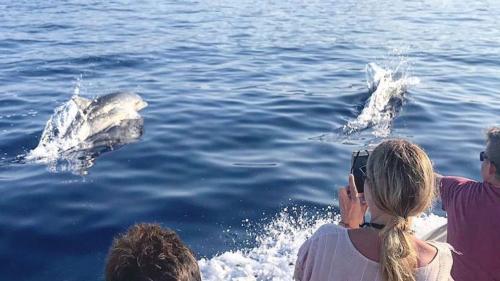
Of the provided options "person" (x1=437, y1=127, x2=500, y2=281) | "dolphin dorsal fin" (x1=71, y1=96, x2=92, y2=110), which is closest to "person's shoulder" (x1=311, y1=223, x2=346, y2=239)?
"person" (x1=437, y1=127, x2=500, y2=281)

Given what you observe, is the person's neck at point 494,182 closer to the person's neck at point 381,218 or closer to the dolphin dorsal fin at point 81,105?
the person's neck at point 381,218

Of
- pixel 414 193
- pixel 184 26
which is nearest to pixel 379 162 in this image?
pixel 414 193

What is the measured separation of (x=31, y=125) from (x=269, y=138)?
172 inches

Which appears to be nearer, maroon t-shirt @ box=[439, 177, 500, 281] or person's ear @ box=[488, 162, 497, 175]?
maroon t-shirt @ box=[439, 177, 500, 281]

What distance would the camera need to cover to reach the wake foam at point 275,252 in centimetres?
620

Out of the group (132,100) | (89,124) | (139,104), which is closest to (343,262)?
(89,124)

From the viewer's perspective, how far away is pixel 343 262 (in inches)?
138

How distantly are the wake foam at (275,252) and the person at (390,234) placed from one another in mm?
2662

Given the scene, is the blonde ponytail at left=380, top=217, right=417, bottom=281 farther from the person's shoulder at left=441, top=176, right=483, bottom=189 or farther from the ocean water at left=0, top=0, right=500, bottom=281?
the ocean water at left=0, top=0, right=500, bottom=281

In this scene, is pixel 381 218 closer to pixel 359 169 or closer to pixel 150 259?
pixel 359 169

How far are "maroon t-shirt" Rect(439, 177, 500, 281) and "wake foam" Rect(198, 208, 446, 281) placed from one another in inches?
76.9

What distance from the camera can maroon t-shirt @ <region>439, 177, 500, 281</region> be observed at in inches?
174

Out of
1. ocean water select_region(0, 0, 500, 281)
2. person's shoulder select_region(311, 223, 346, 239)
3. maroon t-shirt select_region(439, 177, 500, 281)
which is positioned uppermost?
person's shoulder select_region(311, 223, 346, 239)

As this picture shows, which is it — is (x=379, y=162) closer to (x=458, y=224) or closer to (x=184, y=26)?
(x=458, y=224)
